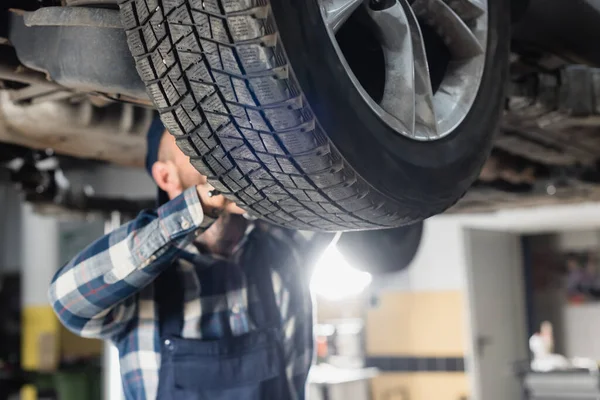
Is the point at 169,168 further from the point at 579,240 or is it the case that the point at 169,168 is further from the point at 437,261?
the point at 579,240

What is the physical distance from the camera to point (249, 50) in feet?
2.46

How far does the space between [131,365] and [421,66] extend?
82 centimetres

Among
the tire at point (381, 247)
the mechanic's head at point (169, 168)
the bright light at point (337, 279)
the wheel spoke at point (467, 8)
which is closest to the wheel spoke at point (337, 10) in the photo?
the wheel spoke at point (467, 8)

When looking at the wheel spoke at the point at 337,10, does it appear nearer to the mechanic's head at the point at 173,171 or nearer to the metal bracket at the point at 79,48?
the metal bracket at the point at 79,48

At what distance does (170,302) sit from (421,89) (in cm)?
68

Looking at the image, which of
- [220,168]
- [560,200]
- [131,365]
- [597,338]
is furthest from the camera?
[597,338]

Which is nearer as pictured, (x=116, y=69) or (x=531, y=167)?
(x=116, y=69)

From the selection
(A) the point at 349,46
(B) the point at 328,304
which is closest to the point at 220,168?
(A) the point at 349,46

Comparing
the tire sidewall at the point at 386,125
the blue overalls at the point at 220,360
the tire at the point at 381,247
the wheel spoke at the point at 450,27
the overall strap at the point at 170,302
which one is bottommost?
the blue overalls at the point at 220,360

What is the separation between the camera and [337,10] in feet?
2.80

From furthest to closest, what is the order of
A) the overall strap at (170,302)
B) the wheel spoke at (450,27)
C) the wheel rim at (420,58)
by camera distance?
the overall strap at (170,302) < the wheel spoke at (450,27) < the wheel rim at (420,58)

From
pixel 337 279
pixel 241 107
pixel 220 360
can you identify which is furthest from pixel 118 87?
pixel 337 279

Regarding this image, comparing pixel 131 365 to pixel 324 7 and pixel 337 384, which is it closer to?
pixel 324 7

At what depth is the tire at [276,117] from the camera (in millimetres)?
756
